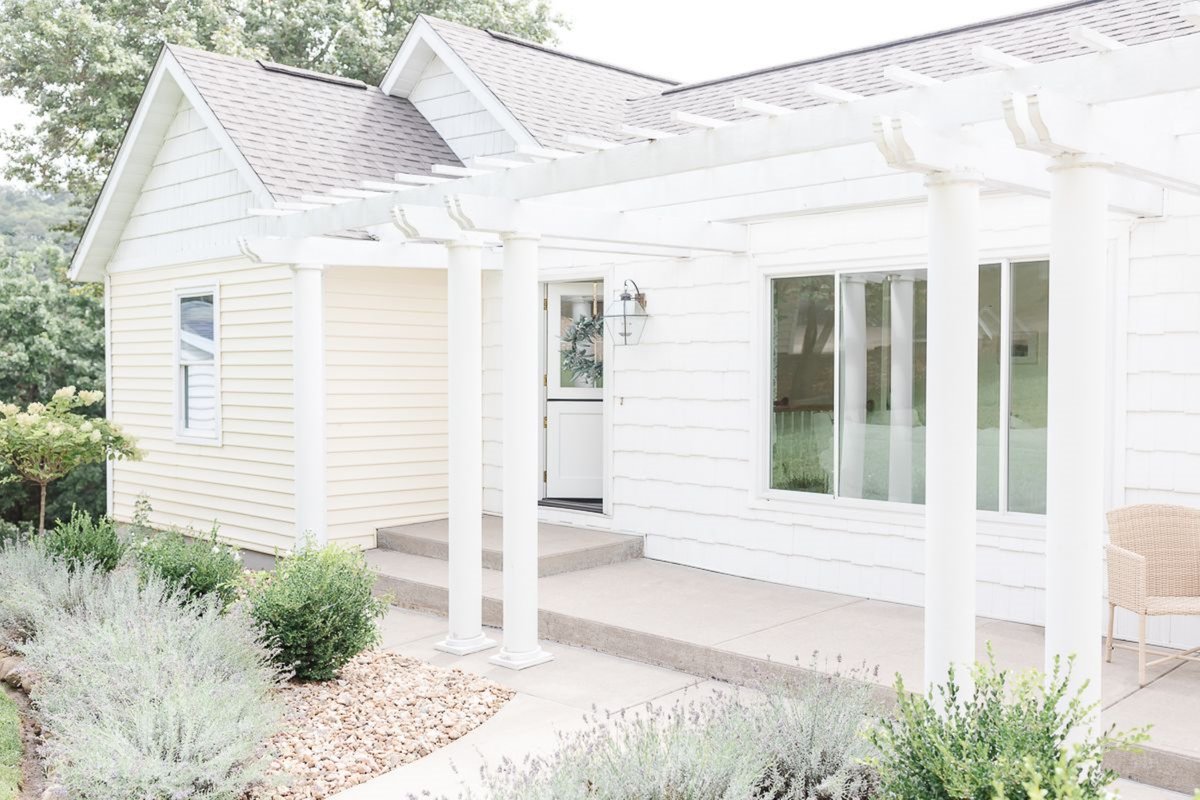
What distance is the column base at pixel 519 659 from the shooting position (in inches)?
248

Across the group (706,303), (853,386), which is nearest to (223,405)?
(706,303)

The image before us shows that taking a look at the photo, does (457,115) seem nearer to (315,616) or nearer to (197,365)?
(197,365)

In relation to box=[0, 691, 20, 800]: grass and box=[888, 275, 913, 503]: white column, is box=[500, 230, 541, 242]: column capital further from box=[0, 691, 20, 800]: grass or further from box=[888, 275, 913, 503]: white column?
box=[0, 691, 20, 800]: grass

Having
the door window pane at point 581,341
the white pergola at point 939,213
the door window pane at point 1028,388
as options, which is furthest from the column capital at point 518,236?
the door window pane at point 581,341

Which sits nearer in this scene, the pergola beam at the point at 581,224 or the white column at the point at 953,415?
the white column at the point at 953,415

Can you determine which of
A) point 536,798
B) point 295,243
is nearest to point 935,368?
point 536,798

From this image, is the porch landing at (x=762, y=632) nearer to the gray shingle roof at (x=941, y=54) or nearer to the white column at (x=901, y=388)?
the white column at (x=901, y=388)

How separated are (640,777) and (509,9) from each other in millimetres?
19102

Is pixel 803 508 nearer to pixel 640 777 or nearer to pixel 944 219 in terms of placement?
pixel 944 219

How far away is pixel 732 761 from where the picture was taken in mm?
3719

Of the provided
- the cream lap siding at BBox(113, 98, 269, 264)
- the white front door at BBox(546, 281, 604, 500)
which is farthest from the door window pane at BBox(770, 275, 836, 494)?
the cream lap siding at BBox(113, 98, 269, 264)

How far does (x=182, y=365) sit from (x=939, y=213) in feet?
27.9

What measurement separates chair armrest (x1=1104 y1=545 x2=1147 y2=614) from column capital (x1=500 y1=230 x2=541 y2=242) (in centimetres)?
358

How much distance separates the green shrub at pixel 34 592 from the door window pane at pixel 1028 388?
582 cm
